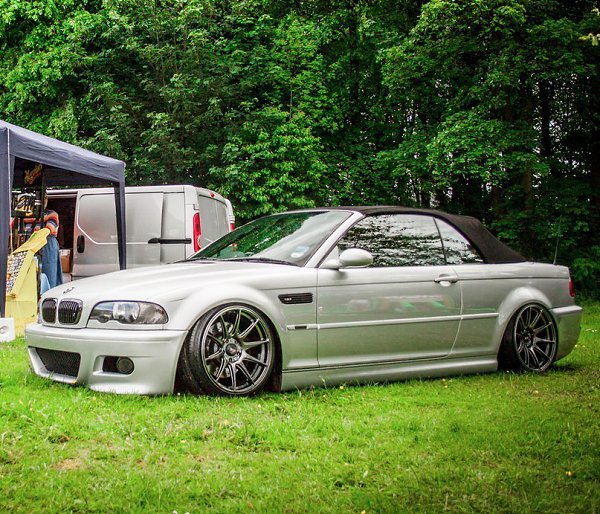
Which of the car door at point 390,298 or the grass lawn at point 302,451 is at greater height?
the car door at point 390,298

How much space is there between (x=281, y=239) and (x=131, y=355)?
1717 millimetres

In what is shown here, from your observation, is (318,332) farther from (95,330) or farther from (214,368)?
(95,330)

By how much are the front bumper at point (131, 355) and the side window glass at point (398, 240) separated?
1663 mm

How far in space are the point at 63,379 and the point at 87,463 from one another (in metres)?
1.86

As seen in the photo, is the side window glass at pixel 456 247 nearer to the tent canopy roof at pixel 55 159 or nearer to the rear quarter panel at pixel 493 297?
the rear quarter panel at pixel 493 297

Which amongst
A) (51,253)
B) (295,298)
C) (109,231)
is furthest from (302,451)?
(109,231)

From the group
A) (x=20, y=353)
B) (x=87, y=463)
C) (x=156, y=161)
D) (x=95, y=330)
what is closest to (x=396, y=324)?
(x=95, y=330)

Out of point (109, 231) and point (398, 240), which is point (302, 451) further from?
point (109, 231)

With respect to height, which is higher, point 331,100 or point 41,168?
point 331,100

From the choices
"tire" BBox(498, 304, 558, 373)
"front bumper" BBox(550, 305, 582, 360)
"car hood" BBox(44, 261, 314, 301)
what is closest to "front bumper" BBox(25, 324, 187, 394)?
"car hood" BBox(44, 261, 314, 301)

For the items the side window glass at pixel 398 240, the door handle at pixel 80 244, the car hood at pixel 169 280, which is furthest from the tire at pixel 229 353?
the door handle at pixel 80 244

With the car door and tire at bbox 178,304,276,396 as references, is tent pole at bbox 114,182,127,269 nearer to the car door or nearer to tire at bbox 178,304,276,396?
the car door

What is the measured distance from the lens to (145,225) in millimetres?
12445

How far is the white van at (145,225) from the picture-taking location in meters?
12.0
